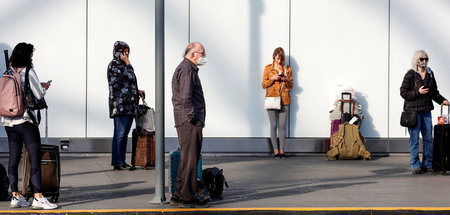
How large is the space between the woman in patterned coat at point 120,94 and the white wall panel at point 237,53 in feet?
7.90

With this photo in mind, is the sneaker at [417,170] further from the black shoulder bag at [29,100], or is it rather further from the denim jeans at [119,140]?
the black shoulder bag at [29,100]

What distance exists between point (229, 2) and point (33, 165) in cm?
676

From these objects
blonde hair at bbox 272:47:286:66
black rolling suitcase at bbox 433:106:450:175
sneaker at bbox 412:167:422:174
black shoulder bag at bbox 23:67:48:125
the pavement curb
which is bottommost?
the pavement curb

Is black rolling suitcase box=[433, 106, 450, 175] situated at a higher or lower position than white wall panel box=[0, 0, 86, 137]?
lower

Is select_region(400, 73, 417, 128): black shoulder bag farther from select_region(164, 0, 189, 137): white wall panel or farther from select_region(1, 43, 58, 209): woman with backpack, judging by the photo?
select_region(1, 43, 58, 209): woman with backpack

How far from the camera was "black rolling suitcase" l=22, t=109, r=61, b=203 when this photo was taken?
8914 millimetres

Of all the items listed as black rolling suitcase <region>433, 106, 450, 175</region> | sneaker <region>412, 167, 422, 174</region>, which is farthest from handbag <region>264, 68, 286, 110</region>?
black rolling suitcase <region>433, 106, 450, 175</region>

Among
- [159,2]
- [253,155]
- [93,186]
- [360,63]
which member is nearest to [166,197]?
[93,186]

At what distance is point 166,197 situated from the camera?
9.43 m

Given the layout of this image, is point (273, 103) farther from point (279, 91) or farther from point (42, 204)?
point (42, 204)

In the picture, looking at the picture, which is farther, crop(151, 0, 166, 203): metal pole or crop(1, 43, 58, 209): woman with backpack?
crop(151, 0, 166, 203): metal pole

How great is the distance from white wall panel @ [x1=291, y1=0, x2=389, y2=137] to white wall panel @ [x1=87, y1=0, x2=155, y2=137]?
264 centimetres

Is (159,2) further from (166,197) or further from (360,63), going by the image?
(360,63)

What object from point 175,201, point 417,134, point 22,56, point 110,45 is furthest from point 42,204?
point 110,45
